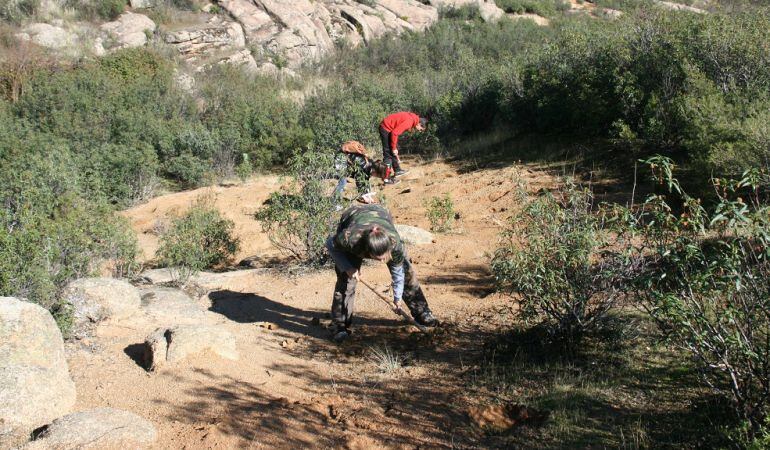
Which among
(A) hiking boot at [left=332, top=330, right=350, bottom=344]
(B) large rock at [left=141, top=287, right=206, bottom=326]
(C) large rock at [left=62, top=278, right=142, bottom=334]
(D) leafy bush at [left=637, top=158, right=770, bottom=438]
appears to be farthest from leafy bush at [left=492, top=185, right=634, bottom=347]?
(C) large rock at [left=62, top=278, right=142, bottom=334]

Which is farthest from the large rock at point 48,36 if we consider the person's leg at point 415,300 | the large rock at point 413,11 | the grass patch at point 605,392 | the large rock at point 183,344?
the grass patch at point 605,392

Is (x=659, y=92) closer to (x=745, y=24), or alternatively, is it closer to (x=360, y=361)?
(x=745, y=24)

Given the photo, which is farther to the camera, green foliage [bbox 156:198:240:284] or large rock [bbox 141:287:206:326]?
green foliage [bbox 156:198:240:284]

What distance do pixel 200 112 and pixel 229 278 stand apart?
10.9m

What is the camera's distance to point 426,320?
5047 millimetres

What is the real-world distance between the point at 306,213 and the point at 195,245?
1322 mm

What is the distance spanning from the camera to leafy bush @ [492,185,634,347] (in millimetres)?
4125

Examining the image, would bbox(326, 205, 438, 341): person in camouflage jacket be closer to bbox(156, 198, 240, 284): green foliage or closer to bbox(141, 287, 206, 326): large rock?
bbox(141, 287, 206, 326): large rock

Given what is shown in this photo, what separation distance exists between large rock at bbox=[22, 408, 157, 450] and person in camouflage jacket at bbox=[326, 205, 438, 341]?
177 cm

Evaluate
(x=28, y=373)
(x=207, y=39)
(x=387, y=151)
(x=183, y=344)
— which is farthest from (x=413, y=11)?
(x=28, y=373)

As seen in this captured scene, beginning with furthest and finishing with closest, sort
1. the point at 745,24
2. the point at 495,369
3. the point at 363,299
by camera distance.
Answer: the point at 745,24, the point at 363,299, the point at 495,369

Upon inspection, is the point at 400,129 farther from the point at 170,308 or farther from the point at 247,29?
the point at 247,29

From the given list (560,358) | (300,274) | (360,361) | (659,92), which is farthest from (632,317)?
(659,92)

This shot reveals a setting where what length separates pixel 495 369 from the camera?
13.7 ft
